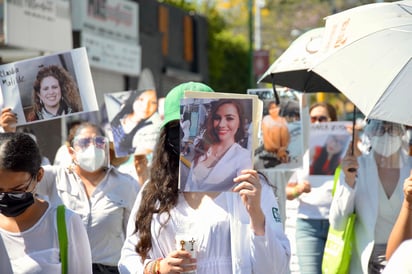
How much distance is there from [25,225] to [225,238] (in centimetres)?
83

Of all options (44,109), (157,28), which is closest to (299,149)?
(44,109)

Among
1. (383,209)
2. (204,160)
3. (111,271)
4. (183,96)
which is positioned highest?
(183,96)

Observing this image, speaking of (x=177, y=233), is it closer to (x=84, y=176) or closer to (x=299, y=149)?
(x=84, y=176)

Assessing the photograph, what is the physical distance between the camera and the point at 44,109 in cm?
639

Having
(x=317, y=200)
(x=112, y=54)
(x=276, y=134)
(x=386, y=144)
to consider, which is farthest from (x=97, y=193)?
(x=112, y=54)

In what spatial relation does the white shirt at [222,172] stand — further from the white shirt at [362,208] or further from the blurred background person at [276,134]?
the blurred background person at [276,134]

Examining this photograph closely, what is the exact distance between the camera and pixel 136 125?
7992mm

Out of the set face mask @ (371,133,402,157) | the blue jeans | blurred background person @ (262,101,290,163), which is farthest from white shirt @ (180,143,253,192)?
the blue jeans

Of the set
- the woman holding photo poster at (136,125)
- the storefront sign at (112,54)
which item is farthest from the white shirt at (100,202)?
the storefront sign at (112,54)

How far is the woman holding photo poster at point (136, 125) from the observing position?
7719 millimetres

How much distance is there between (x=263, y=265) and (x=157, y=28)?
23166mm

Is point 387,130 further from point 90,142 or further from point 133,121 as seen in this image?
point 133,121

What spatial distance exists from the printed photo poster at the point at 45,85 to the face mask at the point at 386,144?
6.27 feet

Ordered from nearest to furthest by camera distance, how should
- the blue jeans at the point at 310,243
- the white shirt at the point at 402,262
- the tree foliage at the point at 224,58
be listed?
the white shirt at the point at 402,262
the blue jeans at the point at 310,243
the tree foliage at the point at 224,58
